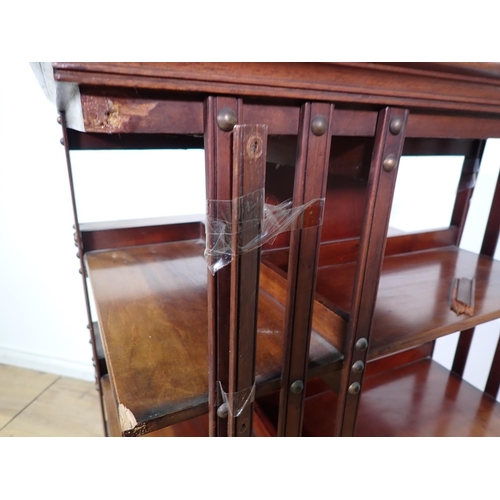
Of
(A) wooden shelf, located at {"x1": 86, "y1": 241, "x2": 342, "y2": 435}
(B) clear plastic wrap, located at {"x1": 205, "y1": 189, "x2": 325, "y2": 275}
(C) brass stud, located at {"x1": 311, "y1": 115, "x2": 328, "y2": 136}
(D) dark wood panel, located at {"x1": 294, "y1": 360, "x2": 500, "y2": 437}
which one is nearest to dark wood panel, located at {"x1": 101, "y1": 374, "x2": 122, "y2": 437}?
(A) wooden shelf, located at {"x1": 86, "y1": 241, "x2": 342, "y2": 435}

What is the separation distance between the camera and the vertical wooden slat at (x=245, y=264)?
0.34 m

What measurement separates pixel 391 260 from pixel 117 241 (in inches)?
30.6

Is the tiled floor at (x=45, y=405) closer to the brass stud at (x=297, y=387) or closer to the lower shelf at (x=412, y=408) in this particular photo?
the lower shelf at (x=412, y=408)

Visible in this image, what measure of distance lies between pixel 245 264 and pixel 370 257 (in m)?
0.21

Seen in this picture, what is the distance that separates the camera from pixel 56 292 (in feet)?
4.83

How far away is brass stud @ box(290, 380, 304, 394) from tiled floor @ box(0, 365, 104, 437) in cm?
119

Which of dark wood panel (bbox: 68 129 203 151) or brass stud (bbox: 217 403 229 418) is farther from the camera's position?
dark wood panel (bbox: 68 129 203 151)

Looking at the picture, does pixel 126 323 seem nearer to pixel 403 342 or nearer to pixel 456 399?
pixel 403 342

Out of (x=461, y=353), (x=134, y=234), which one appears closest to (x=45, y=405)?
(x=134, y=234)

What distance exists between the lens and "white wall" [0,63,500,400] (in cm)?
123

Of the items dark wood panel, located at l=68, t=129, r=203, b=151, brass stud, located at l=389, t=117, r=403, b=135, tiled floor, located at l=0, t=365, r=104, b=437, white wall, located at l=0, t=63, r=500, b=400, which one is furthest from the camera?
tiled floor, located at l=0, t=365, r=104, b=437

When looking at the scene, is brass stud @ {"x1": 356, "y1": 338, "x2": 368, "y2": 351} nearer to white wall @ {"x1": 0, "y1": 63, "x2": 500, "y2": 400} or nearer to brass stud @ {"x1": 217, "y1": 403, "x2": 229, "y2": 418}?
brass stud @ {"x1": 217, "y1": 403, "x2": 229, "y2": 418}

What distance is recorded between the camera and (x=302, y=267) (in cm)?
44

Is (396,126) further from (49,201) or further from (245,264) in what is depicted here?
(49,201)
